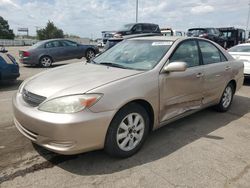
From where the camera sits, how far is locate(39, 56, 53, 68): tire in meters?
12.8

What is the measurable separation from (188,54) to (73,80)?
2.03 m

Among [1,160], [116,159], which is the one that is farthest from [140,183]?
[1,160]

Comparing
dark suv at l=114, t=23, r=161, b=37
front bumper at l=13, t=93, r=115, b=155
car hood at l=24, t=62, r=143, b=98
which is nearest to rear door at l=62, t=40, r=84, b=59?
dark suv at l=114, t=23, r=161, b=37

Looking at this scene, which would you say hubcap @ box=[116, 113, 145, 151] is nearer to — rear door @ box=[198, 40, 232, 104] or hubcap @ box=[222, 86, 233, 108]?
rear door @ box=[198, 40, 232, 104]

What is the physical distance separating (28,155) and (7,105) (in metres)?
2.72

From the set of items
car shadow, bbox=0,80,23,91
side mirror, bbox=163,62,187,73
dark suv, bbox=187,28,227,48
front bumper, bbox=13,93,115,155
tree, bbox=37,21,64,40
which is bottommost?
car shadow, bbox=0,80,23,91

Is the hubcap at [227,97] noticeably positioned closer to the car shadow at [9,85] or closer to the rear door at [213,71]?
the rear door at [213,71]

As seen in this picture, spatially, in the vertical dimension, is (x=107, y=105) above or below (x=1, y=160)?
above

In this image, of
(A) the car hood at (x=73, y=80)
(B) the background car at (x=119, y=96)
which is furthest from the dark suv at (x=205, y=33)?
(A) the car hood at (x=73, y=80)

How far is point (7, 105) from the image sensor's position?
5621 millimetres

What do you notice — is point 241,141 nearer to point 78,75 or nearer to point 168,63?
point 168,63

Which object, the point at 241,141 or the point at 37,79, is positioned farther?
the point at 241,141

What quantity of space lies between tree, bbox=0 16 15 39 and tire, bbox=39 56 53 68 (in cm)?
6874

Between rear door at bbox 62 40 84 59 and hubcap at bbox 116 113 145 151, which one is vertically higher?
rear door at bbox 62 40 84 59
